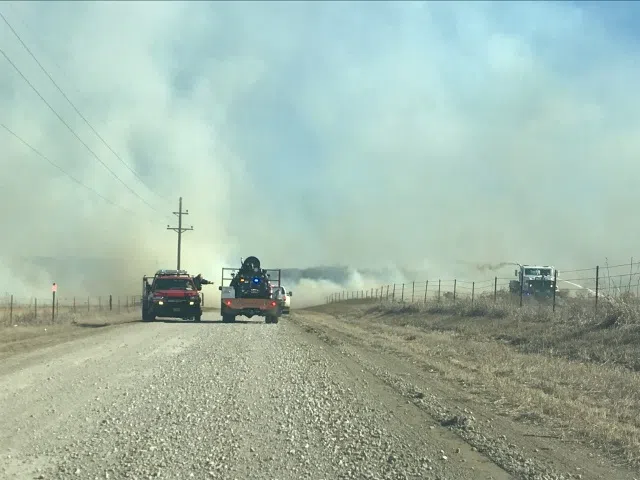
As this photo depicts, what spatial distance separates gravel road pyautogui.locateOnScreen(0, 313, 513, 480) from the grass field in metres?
1.86

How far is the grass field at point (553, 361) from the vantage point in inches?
424

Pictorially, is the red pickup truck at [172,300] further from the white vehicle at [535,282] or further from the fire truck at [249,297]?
the white vehicle at [535,282]

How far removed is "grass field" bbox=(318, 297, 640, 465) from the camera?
1077 centimetres

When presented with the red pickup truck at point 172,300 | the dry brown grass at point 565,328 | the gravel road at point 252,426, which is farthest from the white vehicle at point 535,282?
the gravel road at point 252,426

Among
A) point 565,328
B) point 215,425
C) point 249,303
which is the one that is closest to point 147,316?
point 249,303

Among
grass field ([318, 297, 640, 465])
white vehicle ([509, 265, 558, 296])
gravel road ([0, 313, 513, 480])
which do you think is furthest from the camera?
white vehicle ([509, 265, 558, 296])

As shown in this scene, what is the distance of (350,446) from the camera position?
880 cm

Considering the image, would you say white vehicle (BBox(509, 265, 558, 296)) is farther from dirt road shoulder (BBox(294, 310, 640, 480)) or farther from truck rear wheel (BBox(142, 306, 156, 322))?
dirt road shoulder (BBox(294, 310, 640, 480))

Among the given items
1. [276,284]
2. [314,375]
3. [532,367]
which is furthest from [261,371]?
[276,284]

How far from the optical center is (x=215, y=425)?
981 centimetres

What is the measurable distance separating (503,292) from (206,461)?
35.0 meters

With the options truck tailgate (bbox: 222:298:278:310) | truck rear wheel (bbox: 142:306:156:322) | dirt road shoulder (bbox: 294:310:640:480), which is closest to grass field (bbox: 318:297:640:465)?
dirt road shoulder (bbox: 294:310:640:480)

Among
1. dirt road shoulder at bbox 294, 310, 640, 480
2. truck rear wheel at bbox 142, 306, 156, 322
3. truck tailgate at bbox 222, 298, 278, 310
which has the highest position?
dirt road shoulder at bbox 294, 310, 640, 480

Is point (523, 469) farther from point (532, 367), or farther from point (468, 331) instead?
point (468, 331)
